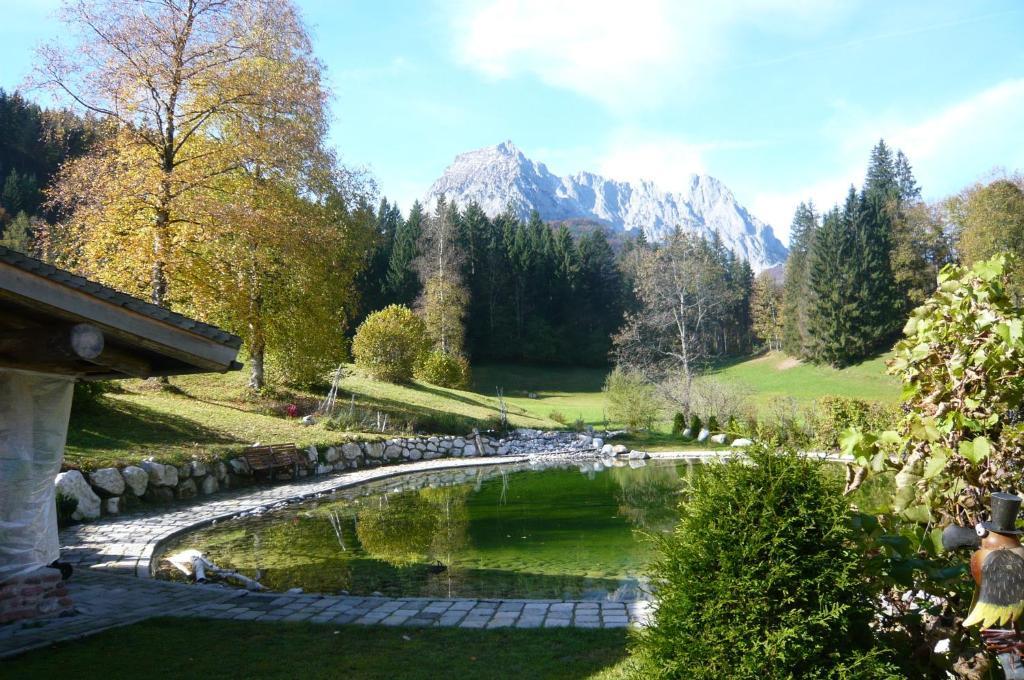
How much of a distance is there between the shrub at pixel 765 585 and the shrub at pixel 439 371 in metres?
27.7

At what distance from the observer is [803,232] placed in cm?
7050

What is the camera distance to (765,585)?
246 centimetres

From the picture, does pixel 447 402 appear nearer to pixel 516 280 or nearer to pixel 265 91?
pixel 265 91

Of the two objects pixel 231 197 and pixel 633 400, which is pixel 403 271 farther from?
pixel 231 197

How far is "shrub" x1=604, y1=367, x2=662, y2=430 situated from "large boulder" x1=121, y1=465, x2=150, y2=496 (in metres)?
17.4

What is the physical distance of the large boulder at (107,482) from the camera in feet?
33.6

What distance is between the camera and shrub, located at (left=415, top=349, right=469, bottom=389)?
31141mm

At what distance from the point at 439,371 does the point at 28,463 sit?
2606 cm

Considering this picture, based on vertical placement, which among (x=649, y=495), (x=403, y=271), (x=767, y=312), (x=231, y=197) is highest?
(x=403, y=271)

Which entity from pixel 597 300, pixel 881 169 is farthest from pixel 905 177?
pixel 597 300

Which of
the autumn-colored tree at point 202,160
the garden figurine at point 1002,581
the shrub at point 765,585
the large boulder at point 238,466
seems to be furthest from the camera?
the autumn-colored tree at point 202,160

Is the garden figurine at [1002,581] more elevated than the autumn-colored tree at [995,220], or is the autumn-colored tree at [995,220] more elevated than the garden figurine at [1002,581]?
the autumn-colored tree at [995,220]

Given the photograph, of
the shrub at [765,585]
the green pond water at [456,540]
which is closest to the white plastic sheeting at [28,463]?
the green pond water at [456,540]

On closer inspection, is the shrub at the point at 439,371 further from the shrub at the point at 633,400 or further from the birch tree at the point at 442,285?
the shrub at the point at 633,400
